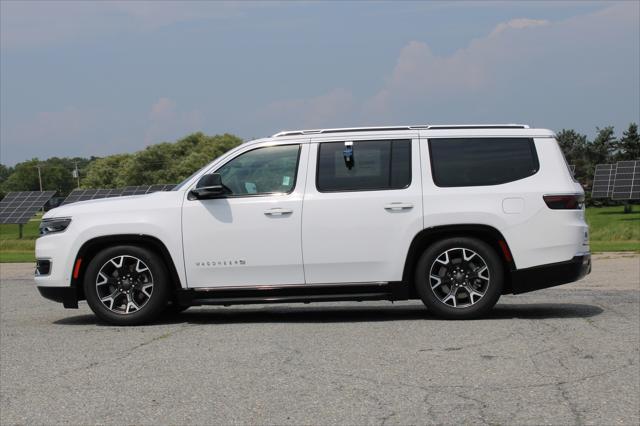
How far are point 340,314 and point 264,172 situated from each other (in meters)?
1.80

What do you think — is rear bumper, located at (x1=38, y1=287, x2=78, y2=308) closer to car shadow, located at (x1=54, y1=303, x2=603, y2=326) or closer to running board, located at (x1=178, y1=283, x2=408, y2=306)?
A: car shadow, located at (x1=54, y1=303, x2=603, y2=326)

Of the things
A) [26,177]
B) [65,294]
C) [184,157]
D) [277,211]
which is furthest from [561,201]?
[26,177]

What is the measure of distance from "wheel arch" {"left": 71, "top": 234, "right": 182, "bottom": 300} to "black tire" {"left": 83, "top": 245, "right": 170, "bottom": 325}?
0.07 m

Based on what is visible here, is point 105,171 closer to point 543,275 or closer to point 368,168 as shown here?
point 368,168

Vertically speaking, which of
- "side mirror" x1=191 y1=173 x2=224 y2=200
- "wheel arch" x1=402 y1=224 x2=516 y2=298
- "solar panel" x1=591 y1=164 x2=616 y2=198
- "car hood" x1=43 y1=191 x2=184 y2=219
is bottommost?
"solar panel" x1=591 y1=164 x2=616 y2=198

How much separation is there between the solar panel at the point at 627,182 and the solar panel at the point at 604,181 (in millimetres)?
1062

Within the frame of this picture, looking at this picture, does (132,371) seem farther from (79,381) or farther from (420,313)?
(420,313)

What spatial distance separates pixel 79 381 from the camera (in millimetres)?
5984

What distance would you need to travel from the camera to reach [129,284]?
8.55 m

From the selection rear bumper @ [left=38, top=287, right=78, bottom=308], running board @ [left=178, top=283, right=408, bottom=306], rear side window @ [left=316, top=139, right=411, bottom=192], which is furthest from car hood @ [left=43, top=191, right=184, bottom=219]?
rear side window @ [left=316, top=139, right=411, bottom=192]

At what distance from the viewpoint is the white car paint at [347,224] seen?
27.2 feet

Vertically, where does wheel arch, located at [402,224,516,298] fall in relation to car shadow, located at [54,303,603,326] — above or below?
above

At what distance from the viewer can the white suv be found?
326 inches

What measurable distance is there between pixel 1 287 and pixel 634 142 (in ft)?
233
